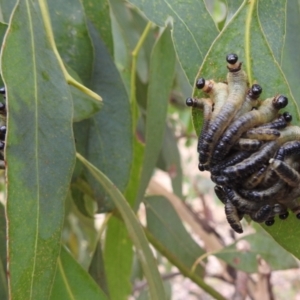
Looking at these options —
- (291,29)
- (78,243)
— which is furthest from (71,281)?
(78,243)

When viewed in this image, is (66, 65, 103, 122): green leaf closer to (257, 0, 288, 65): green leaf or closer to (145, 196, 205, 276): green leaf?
(257, 0, 288, 65): green leaf

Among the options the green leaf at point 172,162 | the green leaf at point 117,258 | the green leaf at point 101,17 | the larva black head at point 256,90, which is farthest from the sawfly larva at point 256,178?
the green leaf at point 172,162

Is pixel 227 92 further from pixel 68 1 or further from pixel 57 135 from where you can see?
pixel 68 1

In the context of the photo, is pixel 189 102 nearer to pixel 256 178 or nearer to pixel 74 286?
pixel 256 178

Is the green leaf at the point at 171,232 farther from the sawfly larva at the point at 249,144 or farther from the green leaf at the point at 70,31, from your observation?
the sawfly larva at the point at 249,144

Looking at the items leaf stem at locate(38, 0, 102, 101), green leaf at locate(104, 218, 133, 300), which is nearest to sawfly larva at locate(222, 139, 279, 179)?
leaf stem at locate(38, 0, 102, 101)

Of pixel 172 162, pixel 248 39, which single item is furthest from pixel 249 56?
pixel 172 162

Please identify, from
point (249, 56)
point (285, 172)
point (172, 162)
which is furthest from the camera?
point (172, 162)
